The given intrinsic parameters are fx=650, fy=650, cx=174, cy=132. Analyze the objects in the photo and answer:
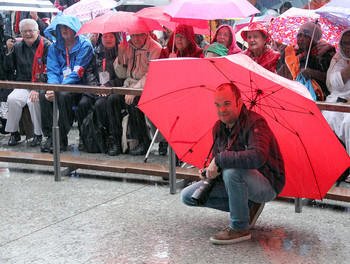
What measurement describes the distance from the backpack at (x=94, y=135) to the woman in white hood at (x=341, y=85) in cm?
307

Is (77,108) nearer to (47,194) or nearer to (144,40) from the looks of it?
(144,40)

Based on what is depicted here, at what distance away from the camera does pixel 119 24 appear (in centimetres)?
848

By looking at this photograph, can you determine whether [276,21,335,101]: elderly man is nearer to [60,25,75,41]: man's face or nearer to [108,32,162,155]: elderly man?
[108,32,162,155]: elderly man

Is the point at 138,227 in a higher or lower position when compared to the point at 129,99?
lower

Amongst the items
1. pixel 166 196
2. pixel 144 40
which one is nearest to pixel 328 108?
pixel 166 196

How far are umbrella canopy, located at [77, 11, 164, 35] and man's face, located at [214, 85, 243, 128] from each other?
3.65 m

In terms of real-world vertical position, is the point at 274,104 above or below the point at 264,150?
above

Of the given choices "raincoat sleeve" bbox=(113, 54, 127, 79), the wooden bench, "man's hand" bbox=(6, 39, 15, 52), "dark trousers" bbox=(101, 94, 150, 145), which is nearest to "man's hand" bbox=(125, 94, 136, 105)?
"dark trousers" bbox=(101, 94, 150, 145)

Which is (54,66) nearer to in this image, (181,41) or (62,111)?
(62,111)

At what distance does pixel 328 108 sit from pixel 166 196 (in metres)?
1.96

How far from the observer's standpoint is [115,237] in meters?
5.46

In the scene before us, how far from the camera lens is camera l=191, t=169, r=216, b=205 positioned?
16.9 ft

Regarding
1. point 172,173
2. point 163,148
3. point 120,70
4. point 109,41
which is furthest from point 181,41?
point 172,173

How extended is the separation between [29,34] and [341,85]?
4.68 m
